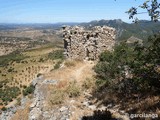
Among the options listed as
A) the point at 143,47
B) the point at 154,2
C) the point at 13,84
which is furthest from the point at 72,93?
the point at 13,84

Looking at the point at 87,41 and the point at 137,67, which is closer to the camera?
the point at 137,67

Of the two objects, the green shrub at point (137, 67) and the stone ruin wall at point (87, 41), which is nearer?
the green shrub at point (137, 67)

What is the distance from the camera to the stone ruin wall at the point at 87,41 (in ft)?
106

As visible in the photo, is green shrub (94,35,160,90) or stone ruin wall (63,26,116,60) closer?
green shrub (94,35,160,90)

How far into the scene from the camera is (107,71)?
23.1 metres

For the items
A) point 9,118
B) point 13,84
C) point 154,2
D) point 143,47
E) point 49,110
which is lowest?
point 13,84

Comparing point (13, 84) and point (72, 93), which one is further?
point (13, 84)

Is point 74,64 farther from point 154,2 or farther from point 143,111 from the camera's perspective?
point 154,2

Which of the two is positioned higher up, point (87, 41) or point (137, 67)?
point (137, 67)

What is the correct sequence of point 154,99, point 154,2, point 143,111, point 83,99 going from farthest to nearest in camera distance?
point 83,99 < point 154,99 < point 143,111 < point 154,2

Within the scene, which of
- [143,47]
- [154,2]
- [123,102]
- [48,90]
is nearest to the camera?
[154,2]

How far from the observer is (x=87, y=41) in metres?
33.5

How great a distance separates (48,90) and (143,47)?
1135cm

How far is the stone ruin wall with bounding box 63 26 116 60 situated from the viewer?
32375 millimetres
